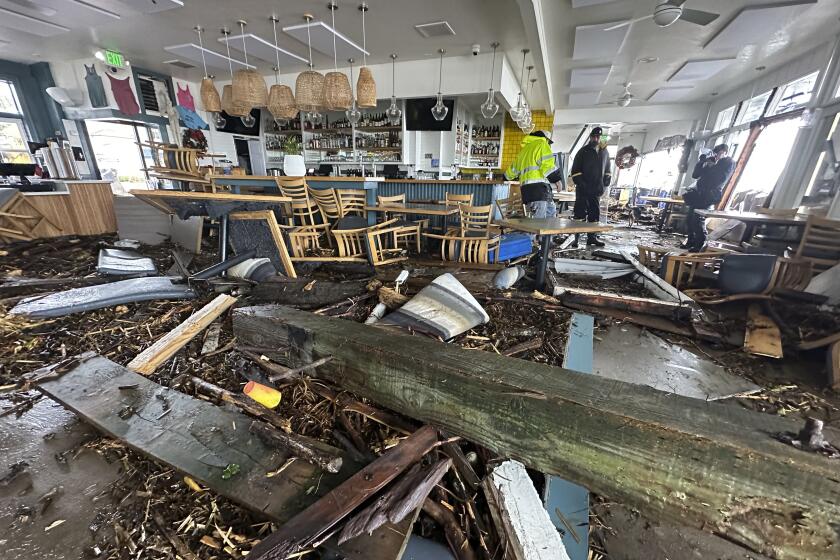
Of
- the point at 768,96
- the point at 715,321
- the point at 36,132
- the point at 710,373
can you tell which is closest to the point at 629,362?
the point at 710,373

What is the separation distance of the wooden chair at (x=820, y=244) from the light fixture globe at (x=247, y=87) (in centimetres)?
743

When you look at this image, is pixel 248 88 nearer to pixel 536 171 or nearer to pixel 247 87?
pixel 247 87

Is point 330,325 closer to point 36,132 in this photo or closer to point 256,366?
point 256,366

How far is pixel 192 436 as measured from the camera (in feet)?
4.09

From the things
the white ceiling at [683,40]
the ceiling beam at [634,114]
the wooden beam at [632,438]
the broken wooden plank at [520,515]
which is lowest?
the broken wooden plank at [520,515]

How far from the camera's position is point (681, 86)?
8.41 meters

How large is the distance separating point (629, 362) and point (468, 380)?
71.4 inches

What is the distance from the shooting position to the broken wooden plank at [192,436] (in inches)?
40.3

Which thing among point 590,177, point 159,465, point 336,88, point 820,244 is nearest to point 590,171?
point 590,177

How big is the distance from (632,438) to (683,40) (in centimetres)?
778

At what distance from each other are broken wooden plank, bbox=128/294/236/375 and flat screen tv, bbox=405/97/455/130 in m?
7.35

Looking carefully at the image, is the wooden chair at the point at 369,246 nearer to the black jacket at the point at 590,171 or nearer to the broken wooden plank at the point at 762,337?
the broken wooden plank at the point at 762,337

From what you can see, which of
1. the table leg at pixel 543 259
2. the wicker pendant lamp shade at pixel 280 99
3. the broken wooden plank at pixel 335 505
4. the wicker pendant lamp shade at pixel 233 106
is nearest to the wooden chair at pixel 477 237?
the table leg at pixel 543 259

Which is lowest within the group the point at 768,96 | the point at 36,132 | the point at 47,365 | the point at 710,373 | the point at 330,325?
the point at 710,373
